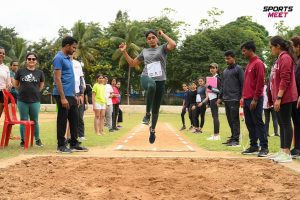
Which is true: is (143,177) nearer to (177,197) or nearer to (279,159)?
(177,197)

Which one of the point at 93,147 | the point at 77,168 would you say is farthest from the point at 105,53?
the point at 77,168

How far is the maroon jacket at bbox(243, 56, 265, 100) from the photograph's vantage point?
7820 mm

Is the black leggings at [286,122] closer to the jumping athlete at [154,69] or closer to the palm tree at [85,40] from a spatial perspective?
the jumping athlete at [154,69]

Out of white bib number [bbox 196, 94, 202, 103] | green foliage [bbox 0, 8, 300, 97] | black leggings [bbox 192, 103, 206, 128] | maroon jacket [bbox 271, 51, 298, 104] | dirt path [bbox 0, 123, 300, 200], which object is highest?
green foliage [bbox 0, 8, 300, 97]

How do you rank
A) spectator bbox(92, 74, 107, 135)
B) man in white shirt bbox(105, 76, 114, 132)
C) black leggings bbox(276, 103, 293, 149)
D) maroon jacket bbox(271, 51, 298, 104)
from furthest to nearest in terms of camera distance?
1. man in white shirt bbox(105, 76, 114, 132)
2. spectator bbox(92, 74, 107, 135)
3. black leggings bbox(276, 103, 293, 149)
4. maroon jacket bbox(271, 51, 298, 104)

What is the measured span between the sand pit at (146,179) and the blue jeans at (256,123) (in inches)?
40.7

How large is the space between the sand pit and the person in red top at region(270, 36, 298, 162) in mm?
468

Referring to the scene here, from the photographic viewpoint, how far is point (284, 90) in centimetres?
689

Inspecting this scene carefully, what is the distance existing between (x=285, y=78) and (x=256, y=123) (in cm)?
138

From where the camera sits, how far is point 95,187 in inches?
191

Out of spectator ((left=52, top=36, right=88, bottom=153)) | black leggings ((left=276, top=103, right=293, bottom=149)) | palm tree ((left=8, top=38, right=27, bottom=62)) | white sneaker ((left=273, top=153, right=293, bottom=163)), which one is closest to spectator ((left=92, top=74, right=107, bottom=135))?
spectator ((left=52, top=36, right=88, bottom=153))

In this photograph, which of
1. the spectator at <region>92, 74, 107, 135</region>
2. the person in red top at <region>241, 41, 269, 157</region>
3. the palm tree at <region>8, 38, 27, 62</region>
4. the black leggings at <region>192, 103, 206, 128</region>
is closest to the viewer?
the person in red top at <region>241, 41, 269, 157</region>

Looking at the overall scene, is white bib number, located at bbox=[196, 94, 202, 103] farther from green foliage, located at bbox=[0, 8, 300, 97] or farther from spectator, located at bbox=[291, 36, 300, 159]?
green foliage, located at bbox=[0, 8, 300, 97]

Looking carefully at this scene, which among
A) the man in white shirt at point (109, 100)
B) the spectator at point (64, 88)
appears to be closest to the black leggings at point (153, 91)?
the spectator at point (64, 88)
